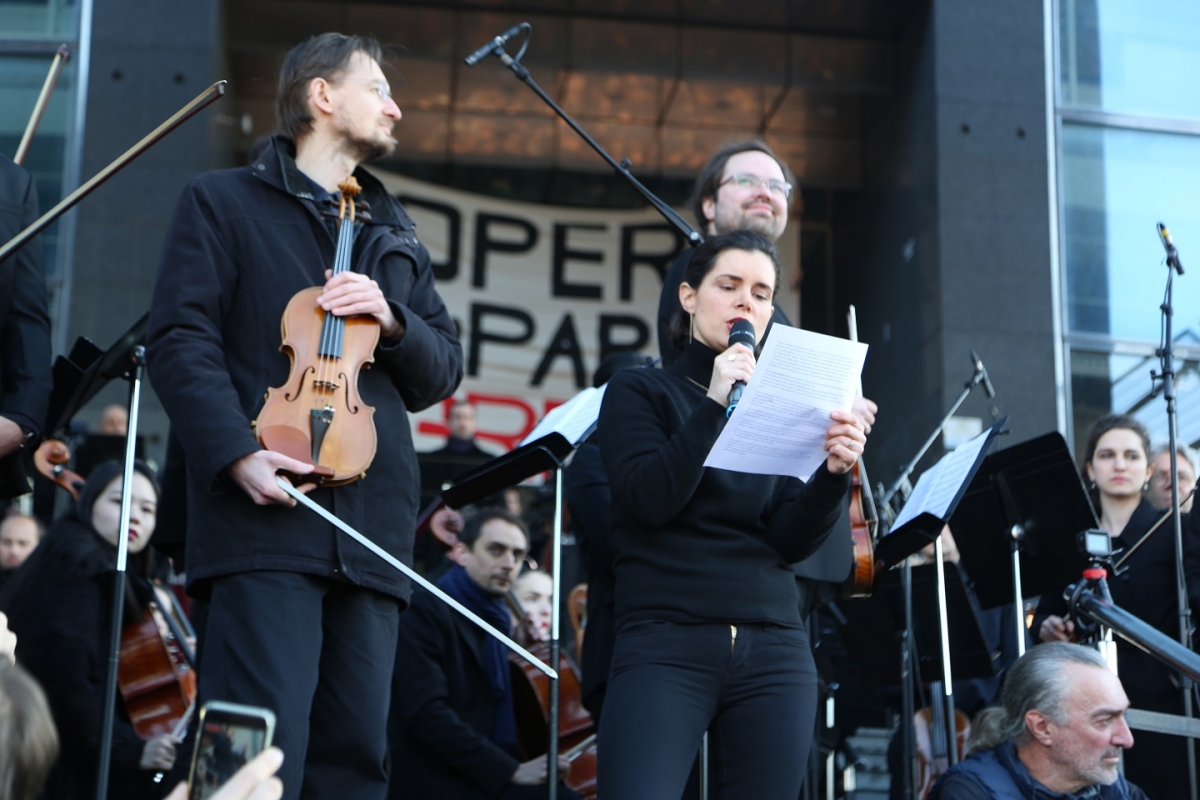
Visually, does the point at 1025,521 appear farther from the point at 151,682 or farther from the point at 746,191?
the point at 151,682

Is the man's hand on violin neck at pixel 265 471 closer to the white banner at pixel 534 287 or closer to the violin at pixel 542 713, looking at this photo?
the violin at pixel 542 713

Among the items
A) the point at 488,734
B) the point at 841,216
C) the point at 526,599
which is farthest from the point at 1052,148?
the point at 488,734

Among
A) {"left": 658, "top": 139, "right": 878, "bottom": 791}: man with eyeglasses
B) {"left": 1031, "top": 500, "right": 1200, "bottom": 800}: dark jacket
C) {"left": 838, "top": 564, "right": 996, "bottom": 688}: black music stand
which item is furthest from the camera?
{"left": 838, "top": 564, "right": 996, "bottom": 688}: black music stand

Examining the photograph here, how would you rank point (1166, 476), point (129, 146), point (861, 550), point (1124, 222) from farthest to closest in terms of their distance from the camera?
point (1124, 222) < point (129, 146) < point (1166, 476) < point (861, 550)

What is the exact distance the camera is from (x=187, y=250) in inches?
113

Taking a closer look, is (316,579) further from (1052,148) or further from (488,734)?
(1052,148)

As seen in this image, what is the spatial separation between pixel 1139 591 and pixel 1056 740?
1283mm

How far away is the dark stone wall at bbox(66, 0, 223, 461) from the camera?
8734 mm

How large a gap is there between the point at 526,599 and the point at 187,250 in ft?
9.65

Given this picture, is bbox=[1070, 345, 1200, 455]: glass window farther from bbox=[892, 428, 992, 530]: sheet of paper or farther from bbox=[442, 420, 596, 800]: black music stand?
bbox=[442, 420, 596, 800]: black music stand

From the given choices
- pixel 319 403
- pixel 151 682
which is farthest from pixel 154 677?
pixel 319 403

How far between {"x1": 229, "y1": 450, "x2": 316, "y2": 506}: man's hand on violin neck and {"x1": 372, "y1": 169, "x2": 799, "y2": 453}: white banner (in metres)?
8.57

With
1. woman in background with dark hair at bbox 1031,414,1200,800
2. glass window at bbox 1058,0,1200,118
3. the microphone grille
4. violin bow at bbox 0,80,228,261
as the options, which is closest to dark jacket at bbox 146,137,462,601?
violin bow at bbox 0,80,228,261

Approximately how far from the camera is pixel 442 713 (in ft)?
14.9
